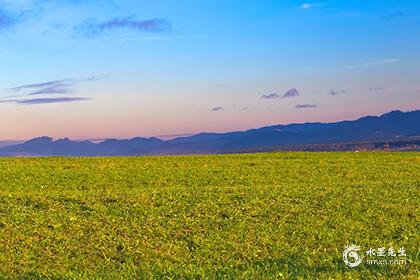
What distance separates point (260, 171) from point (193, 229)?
15.7 meters

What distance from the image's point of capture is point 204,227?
21.0m

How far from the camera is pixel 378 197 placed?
26.0 meters

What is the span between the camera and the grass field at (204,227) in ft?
55.4
